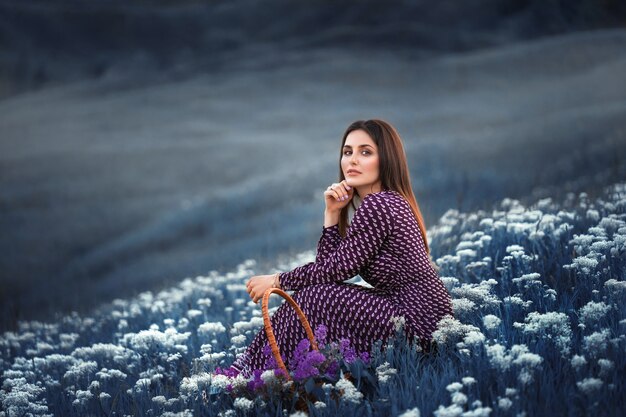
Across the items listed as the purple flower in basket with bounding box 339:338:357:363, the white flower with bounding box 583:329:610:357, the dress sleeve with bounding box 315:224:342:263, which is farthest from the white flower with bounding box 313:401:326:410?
the white flower with bounding box 583:329:610:357

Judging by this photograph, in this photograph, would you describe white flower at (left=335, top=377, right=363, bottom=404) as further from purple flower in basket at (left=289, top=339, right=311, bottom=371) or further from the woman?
the woman

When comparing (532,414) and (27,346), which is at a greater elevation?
(27,346)

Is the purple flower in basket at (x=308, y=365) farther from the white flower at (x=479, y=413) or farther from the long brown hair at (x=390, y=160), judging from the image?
the long brown hair at (x=390, y=160)

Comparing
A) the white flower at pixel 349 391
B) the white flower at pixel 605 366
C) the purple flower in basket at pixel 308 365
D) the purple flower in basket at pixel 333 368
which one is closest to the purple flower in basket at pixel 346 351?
the purple flower in basket at pixel 333 368

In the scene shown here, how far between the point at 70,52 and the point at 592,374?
11289mm

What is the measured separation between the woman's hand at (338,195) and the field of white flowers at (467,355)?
0.96 meters

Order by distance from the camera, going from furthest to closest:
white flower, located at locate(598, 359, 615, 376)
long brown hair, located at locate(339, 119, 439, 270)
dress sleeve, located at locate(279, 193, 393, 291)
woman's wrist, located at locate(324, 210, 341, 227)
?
woman's wrist, located at locate(324, 210, 341, 227)
long brown hair, located at locate(339, 119, 439, 270)
dress sleeve, located at locate(279, 193, 393, 291)
white flower, located at locate(598, 359, 615, 376)

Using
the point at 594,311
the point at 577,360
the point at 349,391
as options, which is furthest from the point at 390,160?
the point at 577,360

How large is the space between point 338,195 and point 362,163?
0.25 m

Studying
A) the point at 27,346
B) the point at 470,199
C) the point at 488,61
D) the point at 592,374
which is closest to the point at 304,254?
the point at 470,199

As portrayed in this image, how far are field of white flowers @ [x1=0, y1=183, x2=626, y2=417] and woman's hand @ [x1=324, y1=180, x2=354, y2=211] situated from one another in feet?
3.14

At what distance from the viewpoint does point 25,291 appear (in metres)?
11.2

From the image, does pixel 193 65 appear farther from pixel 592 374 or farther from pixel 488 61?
pixel 592 374

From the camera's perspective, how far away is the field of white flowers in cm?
361
